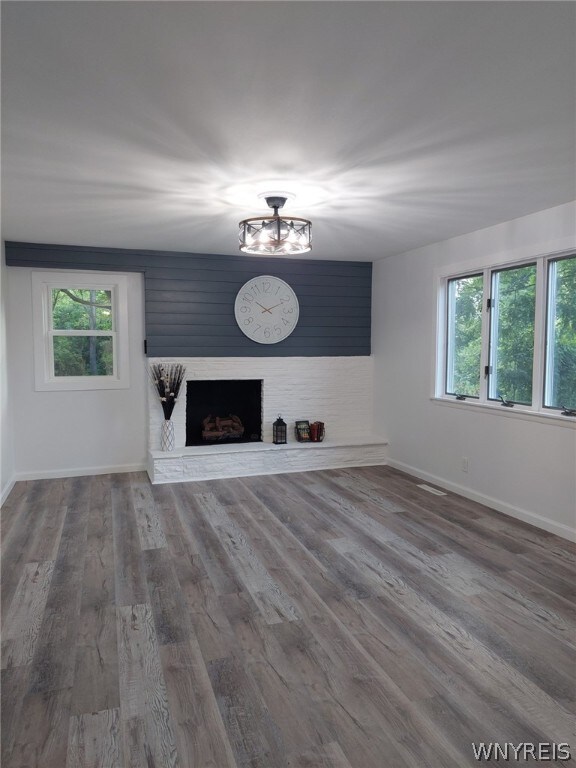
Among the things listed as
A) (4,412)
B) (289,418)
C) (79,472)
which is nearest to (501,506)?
(289,418)

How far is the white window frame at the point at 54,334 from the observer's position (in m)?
5.18

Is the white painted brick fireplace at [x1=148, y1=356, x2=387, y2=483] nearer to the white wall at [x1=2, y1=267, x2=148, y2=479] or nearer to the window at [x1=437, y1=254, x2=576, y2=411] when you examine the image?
the white wall at [x1=2, y1=267, x2=148, y2=479]

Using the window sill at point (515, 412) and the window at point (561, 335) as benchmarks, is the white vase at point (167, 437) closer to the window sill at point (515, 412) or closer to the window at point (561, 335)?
the window sill at point (515, 412)

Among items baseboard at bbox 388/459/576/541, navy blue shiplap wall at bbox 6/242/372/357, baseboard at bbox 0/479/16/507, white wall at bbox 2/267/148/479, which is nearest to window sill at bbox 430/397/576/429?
baseboard at bbox 388/459/576/541

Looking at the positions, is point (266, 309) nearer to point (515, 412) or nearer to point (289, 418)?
point (289, 418)

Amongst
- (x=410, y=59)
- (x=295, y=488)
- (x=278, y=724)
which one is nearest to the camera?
(x=410, y=59)

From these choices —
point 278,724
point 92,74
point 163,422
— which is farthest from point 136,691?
point 163,422

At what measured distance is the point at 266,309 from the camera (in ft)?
19.2

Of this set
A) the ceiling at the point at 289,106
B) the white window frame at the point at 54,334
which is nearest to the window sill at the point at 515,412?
the ceiling at the point at 289,106

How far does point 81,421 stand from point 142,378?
762 millimetres

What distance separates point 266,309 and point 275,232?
2563 mm

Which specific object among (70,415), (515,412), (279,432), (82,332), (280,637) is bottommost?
(280,637)

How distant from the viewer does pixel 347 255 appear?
5.68 metres

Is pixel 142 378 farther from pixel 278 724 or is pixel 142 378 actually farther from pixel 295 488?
pixel 278 724
